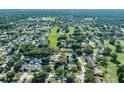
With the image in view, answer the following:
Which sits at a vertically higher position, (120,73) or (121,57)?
(120,73)

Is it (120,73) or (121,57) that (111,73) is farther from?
(121,57)

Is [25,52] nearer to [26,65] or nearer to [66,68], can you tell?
[26,65]

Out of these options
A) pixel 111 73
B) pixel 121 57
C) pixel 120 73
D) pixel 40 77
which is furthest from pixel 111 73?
pixel 40 77

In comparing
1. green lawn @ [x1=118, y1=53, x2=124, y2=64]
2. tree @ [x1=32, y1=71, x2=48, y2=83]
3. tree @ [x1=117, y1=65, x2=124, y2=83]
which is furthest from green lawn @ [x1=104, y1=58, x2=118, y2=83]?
tree @ [x1=32, y1=71, x2=48, y2=83]

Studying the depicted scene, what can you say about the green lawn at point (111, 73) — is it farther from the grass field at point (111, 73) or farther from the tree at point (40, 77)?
the tree at point (40, 77)

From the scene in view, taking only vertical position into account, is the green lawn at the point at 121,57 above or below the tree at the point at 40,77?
below

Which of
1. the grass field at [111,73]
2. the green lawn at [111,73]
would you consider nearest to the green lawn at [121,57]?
the grass field at [111,73]

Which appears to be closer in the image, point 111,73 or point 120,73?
point 120,73

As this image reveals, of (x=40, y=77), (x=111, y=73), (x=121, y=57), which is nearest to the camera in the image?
(x=40, y=77)

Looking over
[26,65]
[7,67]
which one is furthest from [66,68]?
[7,67]

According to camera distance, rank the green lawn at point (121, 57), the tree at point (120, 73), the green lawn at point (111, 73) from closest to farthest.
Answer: the tree at point (120, 73) < the green lawn at point (111, 73) < the green lawn at point (121, 57)

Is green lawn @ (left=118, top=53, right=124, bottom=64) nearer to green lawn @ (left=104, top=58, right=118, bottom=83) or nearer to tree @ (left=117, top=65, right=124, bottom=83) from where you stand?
green lawn @ (left=104, top=58, right=118, bottom=83)
